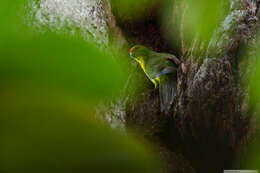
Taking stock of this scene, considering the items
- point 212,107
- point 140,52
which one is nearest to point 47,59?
point 212,107

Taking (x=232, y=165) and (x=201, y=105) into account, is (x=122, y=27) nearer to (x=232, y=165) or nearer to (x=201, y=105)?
(x=201, y=105)

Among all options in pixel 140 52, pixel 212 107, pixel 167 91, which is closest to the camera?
pixel 212 107

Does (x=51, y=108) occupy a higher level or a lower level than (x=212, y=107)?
higher

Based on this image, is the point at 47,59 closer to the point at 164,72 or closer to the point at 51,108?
the point at 51,108

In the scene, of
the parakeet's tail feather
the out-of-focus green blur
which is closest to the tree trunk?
the parakeet's tail feather

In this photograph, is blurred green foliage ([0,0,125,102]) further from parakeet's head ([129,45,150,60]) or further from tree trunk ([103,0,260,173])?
parakeet's head ([129,45,150,60])

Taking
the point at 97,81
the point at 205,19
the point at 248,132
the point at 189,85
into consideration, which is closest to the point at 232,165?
the point at 248,132
